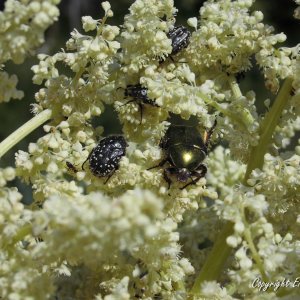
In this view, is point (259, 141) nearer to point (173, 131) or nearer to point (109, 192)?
point (173, 131)

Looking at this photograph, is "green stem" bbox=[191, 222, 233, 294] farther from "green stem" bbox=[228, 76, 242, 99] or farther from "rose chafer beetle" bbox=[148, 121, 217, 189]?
"green stem" bbox=[228, 76, 242, 99]

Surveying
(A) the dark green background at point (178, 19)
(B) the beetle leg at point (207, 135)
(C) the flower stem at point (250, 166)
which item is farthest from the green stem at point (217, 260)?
(A) the dark green background at point (178, 19)

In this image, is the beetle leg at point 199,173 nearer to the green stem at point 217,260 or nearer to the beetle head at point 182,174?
the beetle head at point 182,174

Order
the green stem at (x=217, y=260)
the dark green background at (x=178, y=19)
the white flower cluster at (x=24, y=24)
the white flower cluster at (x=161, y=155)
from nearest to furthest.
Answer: the white flower cluster at (x=24, y=24)
the white flower cluster at (x=161, y=155)
the green stem at (x=217, y=260)
the dark green background at (x=178, y=19)

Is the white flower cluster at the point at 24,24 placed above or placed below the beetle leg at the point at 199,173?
above

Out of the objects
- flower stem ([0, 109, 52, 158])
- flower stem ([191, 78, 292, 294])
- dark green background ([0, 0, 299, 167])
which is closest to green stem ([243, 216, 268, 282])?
flower stem ([191, 78, 292, 294])

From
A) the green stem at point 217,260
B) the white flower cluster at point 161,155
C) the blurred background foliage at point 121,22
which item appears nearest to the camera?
the white flower cluster at point 161,155

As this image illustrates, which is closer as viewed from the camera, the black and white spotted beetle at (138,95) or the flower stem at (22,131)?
the flower stem at (22,131)
